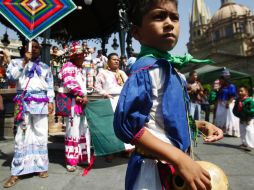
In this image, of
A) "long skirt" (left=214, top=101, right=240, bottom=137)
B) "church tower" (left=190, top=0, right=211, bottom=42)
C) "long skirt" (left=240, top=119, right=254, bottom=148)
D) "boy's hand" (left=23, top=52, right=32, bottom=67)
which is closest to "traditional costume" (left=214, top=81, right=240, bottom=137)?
"long skirt" (left=214, top=101, right=240, bottom=137)

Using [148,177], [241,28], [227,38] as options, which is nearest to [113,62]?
[148,177]

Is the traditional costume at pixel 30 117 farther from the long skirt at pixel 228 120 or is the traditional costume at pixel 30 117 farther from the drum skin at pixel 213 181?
the long skirt at pixel 228 120

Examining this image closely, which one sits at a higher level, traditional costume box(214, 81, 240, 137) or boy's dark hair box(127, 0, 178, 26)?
boy's dark hair box(127, 0, 178, 26)

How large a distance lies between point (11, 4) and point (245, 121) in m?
5.33

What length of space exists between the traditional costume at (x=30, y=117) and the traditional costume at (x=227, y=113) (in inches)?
229

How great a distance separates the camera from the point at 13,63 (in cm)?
381

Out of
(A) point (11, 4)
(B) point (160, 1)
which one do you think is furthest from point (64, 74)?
(B) point (160, 1)

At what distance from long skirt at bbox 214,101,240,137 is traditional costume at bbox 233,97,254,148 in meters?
1.78

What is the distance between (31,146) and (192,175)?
3.35 metres

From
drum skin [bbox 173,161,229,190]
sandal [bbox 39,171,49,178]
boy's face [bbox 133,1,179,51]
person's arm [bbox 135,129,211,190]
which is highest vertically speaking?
boy's face [bbox 133,1,179,51]

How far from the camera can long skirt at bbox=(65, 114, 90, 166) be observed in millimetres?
4414

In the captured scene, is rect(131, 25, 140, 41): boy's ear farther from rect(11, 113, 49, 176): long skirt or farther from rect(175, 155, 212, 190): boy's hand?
rect(11, 113, 49, 176): long skirt

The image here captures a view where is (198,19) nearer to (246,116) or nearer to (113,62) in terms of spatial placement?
(246,116)

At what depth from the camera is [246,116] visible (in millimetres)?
6117
